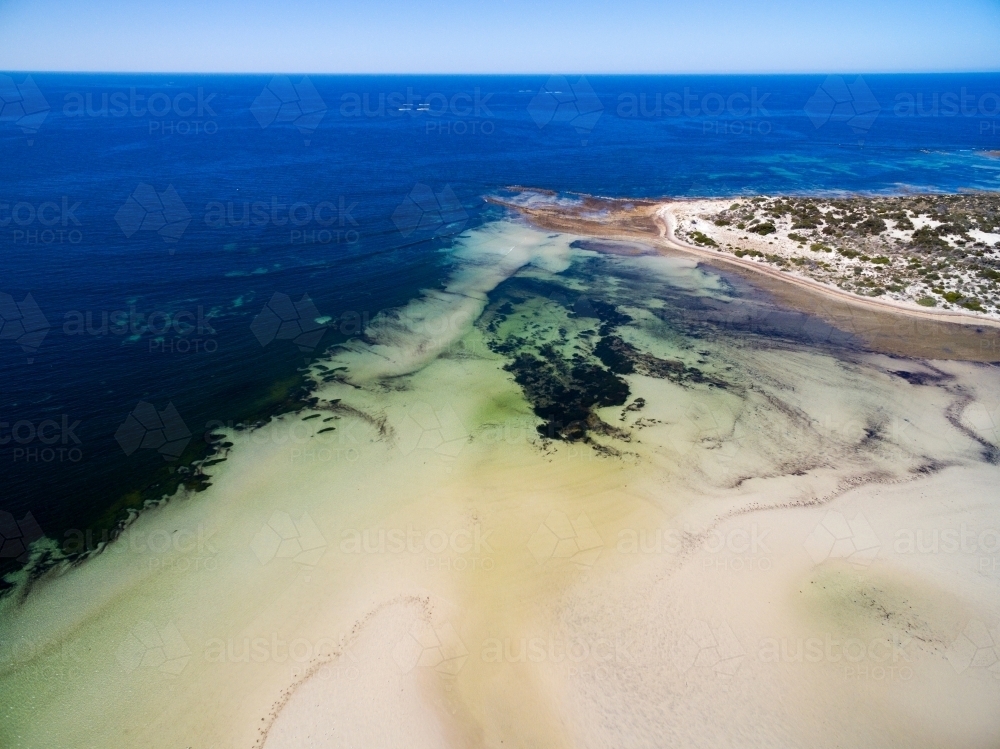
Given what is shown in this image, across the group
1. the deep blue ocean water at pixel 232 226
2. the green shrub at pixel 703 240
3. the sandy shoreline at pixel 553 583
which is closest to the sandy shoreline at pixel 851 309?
the green shrub at pixel 703 240

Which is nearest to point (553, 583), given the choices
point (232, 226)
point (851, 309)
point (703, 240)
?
point (851, 309)

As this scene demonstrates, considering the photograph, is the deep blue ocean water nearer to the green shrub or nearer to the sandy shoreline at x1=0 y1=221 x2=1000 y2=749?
the sandy shoreline at x1=0 y1=221 x2=1000 y2=749

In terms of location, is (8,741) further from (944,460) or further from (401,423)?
(944,460)

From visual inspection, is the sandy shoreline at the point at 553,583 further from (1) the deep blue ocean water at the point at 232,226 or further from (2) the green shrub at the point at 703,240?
(2) the green shrub at the point at 703,240

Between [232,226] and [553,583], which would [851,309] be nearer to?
[553,583]

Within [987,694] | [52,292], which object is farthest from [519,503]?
[52,292]

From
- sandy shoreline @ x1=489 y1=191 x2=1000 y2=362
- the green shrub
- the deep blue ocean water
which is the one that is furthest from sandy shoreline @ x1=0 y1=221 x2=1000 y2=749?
the green shrub
